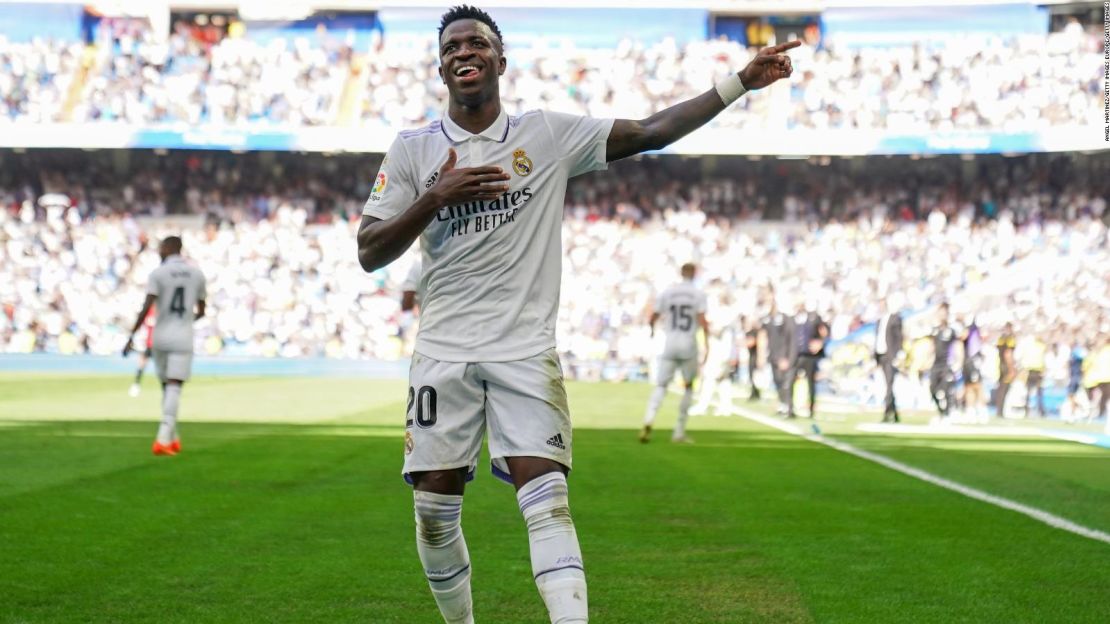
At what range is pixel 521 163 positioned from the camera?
14.5 feet

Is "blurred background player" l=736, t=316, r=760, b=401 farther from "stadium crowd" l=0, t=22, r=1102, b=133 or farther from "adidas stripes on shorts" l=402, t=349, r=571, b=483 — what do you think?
"adidas stripes on shorts" l=402, t=349, r=571, b=483

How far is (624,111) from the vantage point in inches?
1646

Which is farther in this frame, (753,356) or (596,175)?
(596,175)

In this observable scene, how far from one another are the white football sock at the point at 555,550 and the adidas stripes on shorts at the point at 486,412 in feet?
0.38

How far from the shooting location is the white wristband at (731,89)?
4.52m

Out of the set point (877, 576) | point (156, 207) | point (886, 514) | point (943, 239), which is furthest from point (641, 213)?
point (877, 576)

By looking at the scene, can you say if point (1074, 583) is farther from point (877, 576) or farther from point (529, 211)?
point (529, 211)

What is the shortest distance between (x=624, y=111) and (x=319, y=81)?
10.1 meters

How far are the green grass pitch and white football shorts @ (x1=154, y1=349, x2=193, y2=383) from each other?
31.7 inches

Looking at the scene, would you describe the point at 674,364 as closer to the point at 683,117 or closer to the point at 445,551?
the point at 445,551

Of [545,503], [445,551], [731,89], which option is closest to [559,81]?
[731,89]

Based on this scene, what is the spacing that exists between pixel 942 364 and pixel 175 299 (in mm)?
13987

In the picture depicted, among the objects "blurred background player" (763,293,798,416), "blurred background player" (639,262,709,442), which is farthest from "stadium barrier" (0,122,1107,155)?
"blurred background player" (639,262,709,442)

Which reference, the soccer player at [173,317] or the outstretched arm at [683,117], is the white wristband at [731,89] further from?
the soccer player at [173,317]
